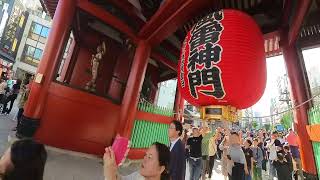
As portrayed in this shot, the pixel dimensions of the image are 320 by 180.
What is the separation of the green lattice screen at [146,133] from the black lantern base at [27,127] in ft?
9.13

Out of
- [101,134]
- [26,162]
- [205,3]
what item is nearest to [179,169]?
[26,162]

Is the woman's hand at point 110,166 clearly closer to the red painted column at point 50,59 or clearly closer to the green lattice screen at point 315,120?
the green lattice screen at point 315,120

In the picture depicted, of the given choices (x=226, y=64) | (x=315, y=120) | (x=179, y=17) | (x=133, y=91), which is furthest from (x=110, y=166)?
(x=133, y=91)

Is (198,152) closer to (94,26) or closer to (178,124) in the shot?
(178,124)

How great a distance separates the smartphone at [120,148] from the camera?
62.1 inches

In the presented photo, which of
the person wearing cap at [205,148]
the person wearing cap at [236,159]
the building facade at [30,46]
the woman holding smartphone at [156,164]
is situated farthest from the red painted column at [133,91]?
the building facade at [30,46]

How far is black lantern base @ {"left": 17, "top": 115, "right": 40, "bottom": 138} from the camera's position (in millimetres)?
5273

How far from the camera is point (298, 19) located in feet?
14.0

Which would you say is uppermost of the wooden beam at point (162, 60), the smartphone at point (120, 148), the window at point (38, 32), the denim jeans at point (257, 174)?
the window at point (38, 32)

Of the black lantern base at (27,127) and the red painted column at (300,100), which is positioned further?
the black lantern base at (27,127)

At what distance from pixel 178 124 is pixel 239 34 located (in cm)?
159

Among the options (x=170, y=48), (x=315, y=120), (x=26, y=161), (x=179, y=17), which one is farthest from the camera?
(x=170, y=48)

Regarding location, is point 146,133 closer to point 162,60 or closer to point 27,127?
point 162,60

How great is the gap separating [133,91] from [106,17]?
2.29 meters
